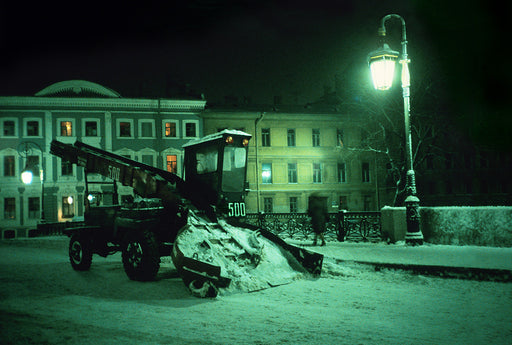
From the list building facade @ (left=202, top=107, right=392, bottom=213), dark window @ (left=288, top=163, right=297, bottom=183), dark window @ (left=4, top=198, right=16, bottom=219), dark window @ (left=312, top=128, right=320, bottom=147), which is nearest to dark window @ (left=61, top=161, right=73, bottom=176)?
dark window @ (left=4, top=198, right=16, bottom=219)

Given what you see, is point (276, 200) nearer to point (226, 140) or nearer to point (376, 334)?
point (226, 140)

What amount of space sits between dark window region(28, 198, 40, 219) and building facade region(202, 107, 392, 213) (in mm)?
16999

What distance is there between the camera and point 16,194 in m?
40.6

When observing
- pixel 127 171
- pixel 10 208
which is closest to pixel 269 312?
pixel 127 171

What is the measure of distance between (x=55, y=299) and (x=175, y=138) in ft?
119

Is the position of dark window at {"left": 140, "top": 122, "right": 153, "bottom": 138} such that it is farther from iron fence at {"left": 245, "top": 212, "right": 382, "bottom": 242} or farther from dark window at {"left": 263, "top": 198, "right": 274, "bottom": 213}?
iron fence at {"left": 245, "top": 212, "right": 382, "bottom": 242}

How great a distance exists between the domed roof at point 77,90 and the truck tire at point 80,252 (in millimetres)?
32021

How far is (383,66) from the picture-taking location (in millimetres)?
12797

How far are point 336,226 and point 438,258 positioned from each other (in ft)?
23.4

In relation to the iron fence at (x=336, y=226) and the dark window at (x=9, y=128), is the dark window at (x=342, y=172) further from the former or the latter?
the dark window at (x=9, y=128)

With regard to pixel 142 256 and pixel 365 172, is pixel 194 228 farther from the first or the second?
pixel 365 172

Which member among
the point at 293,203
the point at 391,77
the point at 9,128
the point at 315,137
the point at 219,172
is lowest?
the point at 293,203

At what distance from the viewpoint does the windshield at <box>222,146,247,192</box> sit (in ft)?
36.4

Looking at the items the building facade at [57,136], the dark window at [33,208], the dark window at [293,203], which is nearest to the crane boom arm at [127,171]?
the building facade at [57,136]
